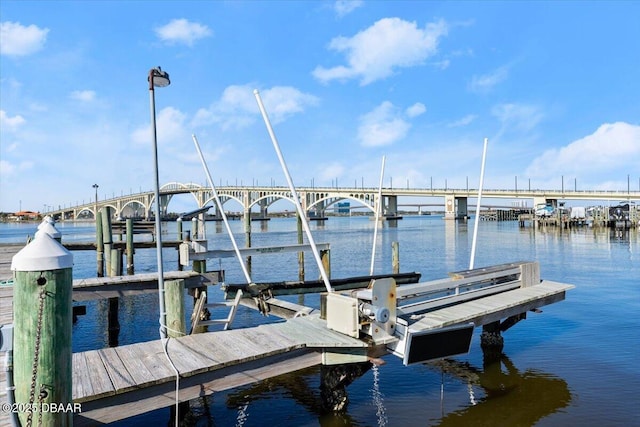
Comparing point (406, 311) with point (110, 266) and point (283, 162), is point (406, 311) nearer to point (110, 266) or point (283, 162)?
point (283, 162)

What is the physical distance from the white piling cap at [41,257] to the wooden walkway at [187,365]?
173 cm

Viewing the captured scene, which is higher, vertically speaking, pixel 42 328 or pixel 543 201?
pixel 543 201

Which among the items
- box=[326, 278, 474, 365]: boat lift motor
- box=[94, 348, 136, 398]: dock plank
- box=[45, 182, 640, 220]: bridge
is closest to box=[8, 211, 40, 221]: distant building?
box=[45, 182, 640, 220]: bridge

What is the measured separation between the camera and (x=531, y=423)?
7.80 m

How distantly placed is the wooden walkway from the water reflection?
9.87 ft

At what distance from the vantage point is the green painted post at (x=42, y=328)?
411 cm

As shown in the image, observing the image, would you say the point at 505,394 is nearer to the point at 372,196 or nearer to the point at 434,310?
the point at 434,310

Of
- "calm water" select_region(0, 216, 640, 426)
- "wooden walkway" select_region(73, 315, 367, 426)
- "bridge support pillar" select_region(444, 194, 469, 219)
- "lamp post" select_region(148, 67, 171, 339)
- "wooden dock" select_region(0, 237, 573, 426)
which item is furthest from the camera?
"bridge support pillar" select_region(444, 194, 469, 219)

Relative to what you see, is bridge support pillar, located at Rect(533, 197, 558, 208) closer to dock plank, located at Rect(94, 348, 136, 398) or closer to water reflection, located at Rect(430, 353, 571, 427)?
water reflection, located at Rect(430, 353, 571, 427)

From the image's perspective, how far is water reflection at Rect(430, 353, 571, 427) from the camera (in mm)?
7953

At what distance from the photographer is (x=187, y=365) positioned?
593 cm

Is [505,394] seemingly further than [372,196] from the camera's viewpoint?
No

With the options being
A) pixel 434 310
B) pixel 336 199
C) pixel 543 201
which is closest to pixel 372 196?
pixel 336 199

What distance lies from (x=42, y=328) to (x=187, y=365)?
7.16 ft
